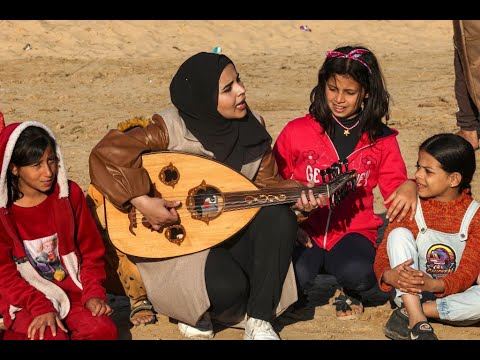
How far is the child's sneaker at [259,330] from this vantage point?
4703 mm

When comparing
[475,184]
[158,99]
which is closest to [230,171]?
[475,184]

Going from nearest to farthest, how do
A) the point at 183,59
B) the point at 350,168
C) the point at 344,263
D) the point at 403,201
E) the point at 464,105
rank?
the point at 403,201, the point at 344,263, the point at 350,168, the point at 464,105, the point at 183,59

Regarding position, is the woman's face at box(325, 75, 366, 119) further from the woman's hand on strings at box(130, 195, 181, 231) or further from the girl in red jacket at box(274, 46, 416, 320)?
the woman's hand on strings at box(130, 195, 181, 231)

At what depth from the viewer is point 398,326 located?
15.9 feet

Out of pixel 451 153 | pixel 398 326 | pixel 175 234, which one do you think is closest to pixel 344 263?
pixel 398 326

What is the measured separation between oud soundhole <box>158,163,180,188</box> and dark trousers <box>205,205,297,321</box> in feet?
1.41

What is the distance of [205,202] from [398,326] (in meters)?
1.18

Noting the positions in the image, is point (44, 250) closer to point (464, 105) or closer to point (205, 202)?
point (205, 202)

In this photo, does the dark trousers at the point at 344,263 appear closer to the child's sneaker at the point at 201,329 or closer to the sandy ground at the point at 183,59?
the sandy ground at the point at 183,59

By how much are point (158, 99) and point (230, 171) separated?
5.89 m

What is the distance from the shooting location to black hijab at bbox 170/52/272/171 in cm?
478

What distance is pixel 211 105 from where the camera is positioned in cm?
479

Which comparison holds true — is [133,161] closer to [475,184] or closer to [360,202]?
[360,202]

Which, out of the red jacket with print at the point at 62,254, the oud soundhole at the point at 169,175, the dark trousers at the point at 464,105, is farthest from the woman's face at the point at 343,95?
the dark trousers at the point at 464,105
